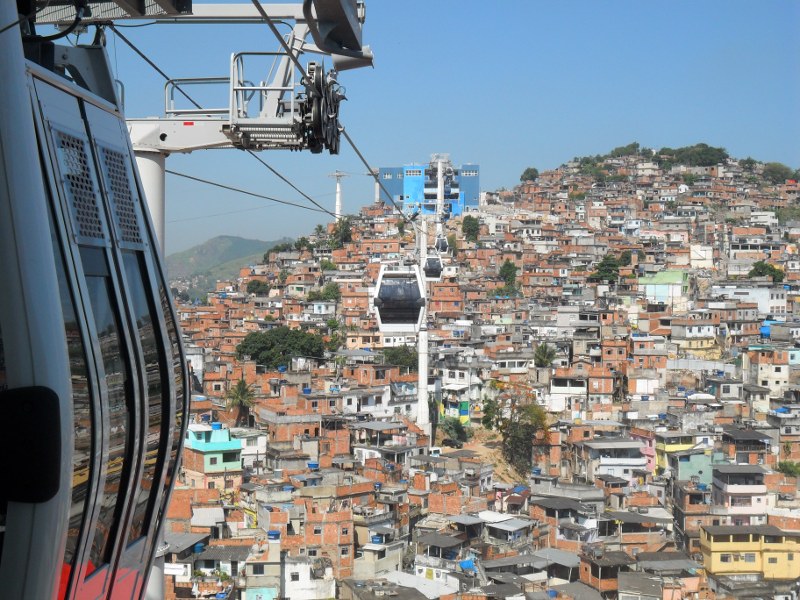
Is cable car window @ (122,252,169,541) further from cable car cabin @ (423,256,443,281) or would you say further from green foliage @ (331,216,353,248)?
green foliage @ (331,216,353,248)

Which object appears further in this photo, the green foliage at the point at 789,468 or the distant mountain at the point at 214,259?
the distant mountain at the point at 214,259

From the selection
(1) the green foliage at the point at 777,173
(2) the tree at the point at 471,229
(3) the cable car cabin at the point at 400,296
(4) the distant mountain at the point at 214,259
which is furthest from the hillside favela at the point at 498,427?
(4) the distant mountain at the point at 214,259

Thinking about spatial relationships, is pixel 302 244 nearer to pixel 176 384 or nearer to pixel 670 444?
pixel 670 444

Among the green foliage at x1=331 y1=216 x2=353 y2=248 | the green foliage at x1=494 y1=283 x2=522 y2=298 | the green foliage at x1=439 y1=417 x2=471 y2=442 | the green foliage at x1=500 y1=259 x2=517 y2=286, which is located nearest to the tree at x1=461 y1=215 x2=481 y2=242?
the green foliage at x1=331 y1=216 x2=353 y2=248

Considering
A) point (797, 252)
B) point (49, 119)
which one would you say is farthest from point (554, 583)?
point (797, 252)

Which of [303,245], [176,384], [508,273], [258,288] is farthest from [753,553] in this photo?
[303,245]

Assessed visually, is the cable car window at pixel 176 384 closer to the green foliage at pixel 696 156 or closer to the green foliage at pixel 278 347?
the green foliage at pixel 278 347

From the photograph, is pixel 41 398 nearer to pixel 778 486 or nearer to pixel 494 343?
pixel 778 486
